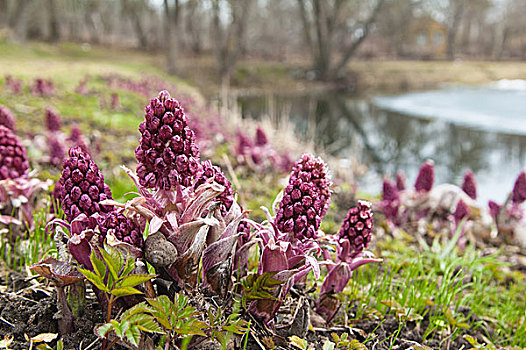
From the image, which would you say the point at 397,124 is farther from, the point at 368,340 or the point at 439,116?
the point at 368,340

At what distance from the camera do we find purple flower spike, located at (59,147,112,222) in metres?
1.67

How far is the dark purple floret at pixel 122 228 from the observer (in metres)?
1.63

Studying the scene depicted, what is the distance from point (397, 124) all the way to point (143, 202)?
16821 millimetres

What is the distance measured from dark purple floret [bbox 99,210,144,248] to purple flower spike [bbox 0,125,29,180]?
4.31ft

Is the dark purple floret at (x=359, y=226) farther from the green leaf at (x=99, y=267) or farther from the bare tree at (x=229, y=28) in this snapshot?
the bare tree at (x=229, y=28)

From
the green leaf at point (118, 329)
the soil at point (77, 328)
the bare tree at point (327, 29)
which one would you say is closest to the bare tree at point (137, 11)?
the bare tree at point (327, 29)

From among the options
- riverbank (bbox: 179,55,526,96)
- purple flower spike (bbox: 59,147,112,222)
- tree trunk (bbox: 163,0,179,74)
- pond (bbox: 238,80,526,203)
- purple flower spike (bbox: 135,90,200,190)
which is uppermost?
tree trunk (bbox: 163,0,179,74)

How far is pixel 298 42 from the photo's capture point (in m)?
50.4

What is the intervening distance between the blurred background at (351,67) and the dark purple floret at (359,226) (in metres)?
6.77

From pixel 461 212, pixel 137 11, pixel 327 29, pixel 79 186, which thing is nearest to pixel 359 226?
pixel 79 186

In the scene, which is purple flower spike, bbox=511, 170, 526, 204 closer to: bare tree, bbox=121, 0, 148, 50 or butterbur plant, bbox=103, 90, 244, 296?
butterbur plant, bbox=103, 90, 244, 296

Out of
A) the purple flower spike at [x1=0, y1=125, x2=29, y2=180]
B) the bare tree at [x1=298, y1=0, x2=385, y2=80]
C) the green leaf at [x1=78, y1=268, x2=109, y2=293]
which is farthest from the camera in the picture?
the bare tree at [x1=298, y1=0, x2=385, y2=80]

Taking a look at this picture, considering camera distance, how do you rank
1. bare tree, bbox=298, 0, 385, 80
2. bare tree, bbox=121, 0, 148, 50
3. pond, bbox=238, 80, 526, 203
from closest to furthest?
pond, bbox=238, 80, 526, 203, bare tree, bbox=298, 0, 385, 80, bare tree, bbox=121, 0, 148, 50

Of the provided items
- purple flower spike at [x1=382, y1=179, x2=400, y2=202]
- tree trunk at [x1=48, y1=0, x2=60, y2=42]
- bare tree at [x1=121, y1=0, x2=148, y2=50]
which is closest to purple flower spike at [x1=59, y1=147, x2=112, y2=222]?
purple flower spike at [x1=382, y1=179, x2=400, y2=202]
